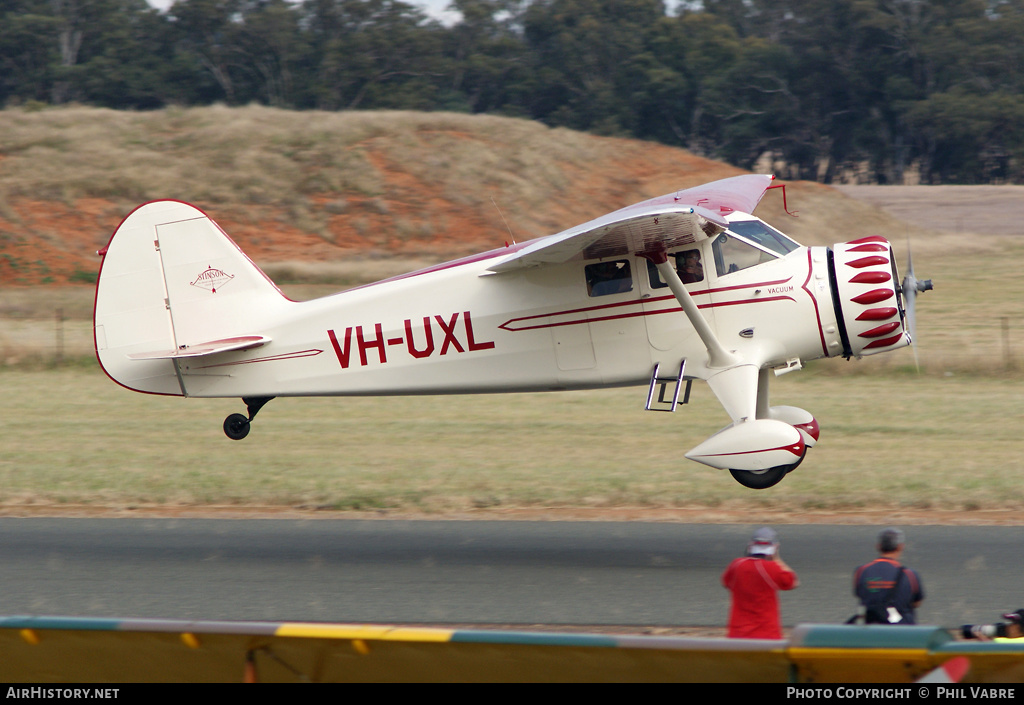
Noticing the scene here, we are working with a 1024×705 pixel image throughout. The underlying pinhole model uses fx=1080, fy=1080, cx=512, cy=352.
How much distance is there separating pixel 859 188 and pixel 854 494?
54.6m

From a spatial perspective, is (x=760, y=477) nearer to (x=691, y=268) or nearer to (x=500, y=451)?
(x=691, y=268)

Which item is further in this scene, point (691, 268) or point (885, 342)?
point (691, 268)

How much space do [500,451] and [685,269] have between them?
687 cm

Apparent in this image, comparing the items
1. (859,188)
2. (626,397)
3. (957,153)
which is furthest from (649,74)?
(626,397)

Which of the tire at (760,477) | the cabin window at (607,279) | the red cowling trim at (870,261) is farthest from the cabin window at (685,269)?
the tire at (760,477)

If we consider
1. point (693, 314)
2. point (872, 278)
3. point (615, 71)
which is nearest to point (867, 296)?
point (872, 278)

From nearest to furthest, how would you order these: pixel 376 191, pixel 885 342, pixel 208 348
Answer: pixel 885 342, pixel 208 348, pixel 376 191

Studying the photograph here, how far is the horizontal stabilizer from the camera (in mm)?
11594

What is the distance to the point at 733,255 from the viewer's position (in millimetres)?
11289

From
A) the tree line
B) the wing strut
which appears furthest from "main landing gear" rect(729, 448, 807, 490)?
the tree line

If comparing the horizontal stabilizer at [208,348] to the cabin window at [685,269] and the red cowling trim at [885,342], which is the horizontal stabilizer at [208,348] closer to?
the cabin window at [685,269]

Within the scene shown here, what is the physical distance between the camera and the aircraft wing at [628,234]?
973 centimetres

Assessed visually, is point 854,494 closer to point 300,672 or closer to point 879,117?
point 300,672

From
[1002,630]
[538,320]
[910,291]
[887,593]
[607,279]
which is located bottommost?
[1002,630]
